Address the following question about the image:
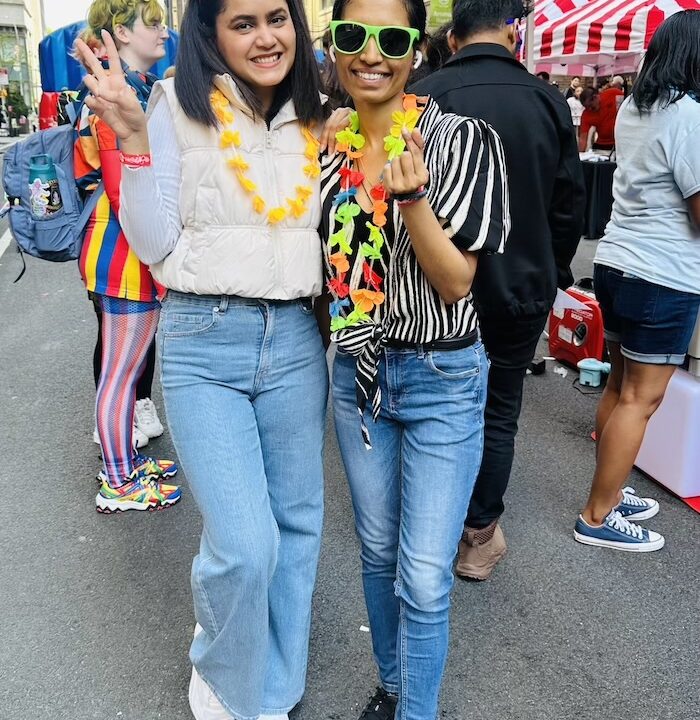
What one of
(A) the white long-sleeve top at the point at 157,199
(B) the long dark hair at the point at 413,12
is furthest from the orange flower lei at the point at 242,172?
(B) the long dark hair at the point at 413,12

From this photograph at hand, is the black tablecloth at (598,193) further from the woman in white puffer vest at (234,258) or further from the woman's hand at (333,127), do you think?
the woman in white puffer vest at (234,258)

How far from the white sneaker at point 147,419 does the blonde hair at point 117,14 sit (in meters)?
1.88

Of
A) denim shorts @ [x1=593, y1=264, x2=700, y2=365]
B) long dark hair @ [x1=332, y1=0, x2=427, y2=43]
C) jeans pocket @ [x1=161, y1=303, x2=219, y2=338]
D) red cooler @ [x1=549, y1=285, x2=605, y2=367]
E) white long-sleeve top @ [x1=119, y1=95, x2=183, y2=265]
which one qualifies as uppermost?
long dark hair @ [x1=332, y1=0, x2=427, y2=43]

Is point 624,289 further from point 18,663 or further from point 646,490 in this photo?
point 18,663

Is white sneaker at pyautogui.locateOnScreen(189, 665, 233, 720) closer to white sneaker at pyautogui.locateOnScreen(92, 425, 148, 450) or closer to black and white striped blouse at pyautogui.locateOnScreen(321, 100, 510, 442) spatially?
black and white striped blouse at pyautogui.locateOnScreen(321, 100, 510, 442)

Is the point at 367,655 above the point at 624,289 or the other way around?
the other way around

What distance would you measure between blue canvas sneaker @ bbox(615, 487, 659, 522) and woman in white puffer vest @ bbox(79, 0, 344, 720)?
77.6 inches

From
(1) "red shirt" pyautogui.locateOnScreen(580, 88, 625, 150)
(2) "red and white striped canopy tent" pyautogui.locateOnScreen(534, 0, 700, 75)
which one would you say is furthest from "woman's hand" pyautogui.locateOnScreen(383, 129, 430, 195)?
(1) "red shirt" pyautogui.locateOnScreen(580, 88, 625, 150)

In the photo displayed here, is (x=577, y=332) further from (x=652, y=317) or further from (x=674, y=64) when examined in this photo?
(x=674, y=64)

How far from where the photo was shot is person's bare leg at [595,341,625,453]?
329cm

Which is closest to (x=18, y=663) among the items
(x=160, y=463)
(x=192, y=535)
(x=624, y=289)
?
(x=192, y=535)

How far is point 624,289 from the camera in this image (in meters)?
3.06

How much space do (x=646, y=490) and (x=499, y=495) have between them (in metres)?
1.12

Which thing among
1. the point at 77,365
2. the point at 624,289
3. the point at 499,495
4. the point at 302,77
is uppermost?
the point at 302,77
